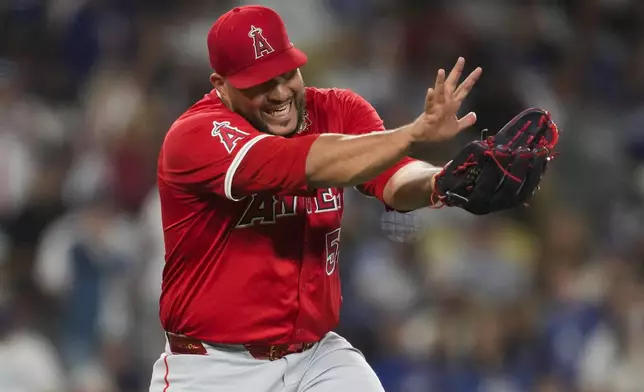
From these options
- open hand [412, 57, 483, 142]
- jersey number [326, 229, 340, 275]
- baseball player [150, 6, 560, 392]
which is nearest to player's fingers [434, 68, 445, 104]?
open hand [412, 57, 483, 142]

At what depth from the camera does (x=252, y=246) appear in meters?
3.39

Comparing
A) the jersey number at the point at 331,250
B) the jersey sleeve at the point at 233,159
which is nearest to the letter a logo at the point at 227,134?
the jersey sleeve at the point at 233,159

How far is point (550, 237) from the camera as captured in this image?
6.83 meters

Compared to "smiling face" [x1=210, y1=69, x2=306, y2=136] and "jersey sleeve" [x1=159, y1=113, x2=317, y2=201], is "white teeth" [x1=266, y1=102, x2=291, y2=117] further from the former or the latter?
"jersey sleeve" [x1=159, y1=113, x2=317, y2=201]

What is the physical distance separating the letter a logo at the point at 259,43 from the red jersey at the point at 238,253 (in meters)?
0.22

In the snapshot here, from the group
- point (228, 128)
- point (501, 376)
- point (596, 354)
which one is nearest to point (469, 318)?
point (501, 376)

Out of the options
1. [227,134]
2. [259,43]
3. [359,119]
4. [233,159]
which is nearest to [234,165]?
[233,159]

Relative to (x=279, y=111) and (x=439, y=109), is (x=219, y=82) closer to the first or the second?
(x=279, y=111)

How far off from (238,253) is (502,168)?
0.91m

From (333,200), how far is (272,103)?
41 centimetres

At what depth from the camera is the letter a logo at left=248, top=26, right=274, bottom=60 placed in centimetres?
331

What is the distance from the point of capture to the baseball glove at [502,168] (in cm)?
307

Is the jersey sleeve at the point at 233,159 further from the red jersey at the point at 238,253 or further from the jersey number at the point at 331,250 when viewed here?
the jersey number at the point at 331,250

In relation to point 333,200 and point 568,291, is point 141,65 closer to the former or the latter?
point 568,291
